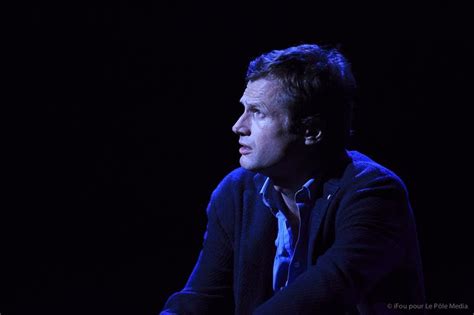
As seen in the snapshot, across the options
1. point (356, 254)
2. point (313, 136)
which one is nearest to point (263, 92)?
point (313, 136)

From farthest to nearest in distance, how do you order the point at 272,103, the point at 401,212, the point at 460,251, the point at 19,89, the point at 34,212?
the point at 460,251 < the point at 34,212 < the point at 19,89 < the point at 272,103 < the point at 401,212

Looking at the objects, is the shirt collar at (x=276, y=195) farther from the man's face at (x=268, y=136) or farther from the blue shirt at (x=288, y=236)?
the man's face at (x=268, y=136)

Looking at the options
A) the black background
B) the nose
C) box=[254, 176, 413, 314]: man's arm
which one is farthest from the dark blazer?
the black background

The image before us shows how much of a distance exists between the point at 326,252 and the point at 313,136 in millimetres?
471

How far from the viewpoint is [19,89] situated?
321 cm

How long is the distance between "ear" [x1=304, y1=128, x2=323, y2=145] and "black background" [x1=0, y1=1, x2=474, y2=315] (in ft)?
4.66

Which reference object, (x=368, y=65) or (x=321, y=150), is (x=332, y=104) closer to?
(x=321, y=150)

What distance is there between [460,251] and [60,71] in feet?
9.79

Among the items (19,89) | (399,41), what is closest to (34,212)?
(19,89)

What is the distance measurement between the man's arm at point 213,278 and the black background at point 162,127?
1.16m

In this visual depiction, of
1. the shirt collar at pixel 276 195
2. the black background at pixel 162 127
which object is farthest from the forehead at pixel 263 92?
the black background at pixel 162 127

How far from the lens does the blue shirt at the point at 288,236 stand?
1.91 m

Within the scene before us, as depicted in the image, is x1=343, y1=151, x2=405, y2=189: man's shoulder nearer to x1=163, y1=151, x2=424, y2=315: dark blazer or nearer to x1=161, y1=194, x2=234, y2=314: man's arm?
x1=163, y1=151, x2=424, y2=315: dark blazer

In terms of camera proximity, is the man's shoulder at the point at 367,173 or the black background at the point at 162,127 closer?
the man's shoulder at the point at 367,173
